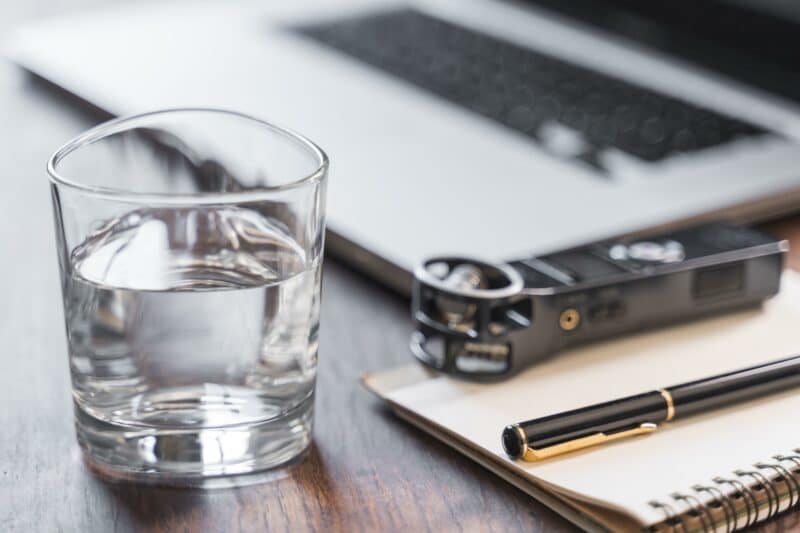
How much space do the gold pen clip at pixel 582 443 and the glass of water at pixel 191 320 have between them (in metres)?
0.10

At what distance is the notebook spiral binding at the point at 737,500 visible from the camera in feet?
1.63

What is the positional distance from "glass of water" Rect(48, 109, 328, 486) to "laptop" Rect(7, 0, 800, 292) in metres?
0.20

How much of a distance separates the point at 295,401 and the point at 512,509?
105mm

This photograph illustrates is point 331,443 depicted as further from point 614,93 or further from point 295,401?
point 614,93

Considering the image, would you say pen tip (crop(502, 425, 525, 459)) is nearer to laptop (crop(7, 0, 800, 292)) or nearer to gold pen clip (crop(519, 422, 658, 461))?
gold pen clip (crop(519, 422, 658, 461))

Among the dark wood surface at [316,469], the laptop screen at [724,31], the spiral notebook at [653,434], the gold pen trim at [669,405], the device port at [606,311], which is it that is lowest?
the dark wood surface at [316,469]

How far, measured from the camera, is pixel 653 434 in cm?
57

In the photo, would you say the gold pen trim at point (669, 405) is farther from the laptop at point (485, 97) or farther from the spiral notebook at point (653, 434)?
the laptop at point (485, 97)

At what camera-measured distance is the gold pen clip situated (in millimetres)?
540

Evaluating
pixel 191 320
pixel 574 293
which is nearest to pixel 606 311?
pixel 574 293

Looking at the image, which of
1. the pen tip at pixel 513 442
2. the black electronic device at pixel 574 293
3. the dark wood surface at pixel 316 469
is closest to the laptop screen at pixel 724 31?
the black electronic device at pixel 574 293

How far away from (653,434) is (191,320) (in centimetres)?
22

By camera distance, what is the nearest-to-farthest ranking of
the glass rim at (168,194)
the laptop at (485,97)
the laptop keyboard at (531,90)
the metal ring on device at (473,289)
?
the glass rim at (168,194) < the metal ring on device at (473,289) < the laptop at (485,97) < the laptop keyboard at (531,90)

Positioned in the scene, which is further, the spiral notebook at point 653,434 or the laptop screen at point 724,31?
the laptop screen at point 724,31
